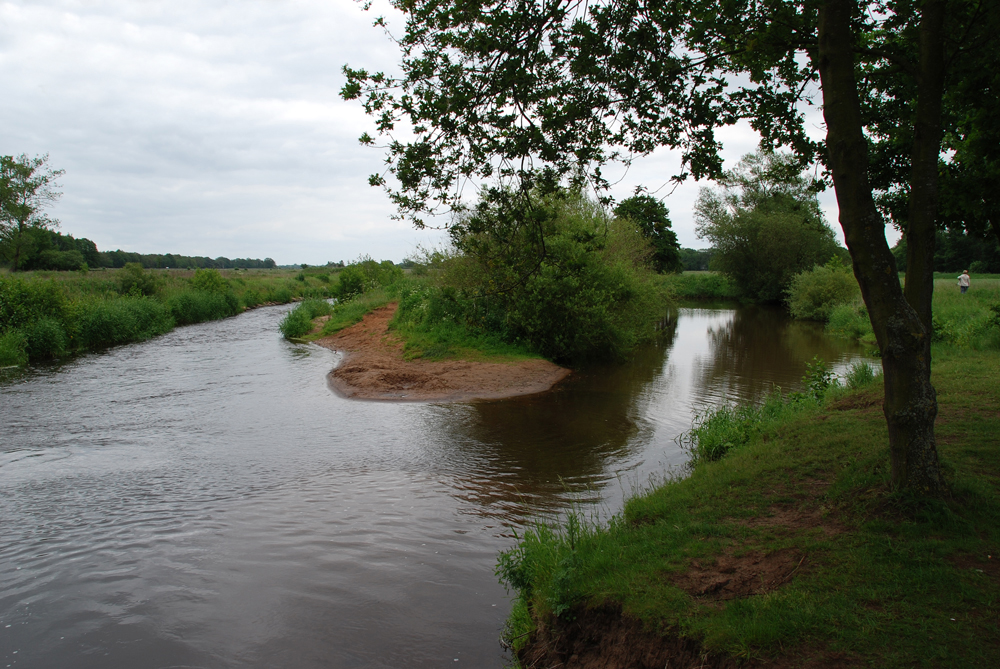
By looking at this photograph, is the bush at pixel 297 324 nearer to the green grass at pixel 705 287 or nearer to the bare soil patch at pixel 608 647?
the bare soil patch at pixel 608 647

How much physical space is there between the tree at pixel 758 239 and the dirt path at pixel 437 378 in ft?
112

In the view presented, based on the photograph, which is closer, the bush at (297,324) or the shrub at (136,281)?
the bush at (297,324)

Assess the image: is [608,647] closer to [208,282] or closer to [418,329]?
[418,329]

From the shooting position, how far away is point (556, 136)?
6.09 metres

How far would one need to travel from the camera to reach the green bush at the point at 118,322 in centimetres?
2317

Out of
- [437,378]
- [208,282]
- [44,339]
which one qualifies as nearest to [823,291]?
[437,378]

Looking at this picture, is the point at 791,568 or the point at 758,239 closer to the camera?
the point at 791,568

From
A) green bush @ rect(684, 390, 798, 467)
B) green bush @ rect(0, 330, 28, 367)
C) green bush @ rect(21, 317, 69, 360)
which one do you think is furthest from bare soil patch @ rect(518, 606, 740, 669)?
green bush @ rect(21, 317, 69, 360)

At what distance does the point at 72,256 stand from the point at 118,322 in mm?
37283

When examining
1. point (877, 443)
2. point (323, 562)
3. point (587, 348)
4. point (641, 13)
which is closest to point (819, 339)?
point (587, 348)

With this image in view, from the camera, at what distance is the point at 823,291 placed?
36.0m

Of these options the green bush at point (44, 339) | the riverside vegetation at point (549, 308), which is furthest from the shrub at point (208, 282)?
the riverside vegetation at point (549, 308)

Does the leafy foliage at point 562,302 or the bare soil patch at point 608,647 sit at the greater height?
the leafy foliage at point 562,302

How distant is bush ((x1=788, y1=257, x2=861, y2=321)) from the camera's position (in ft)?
115
